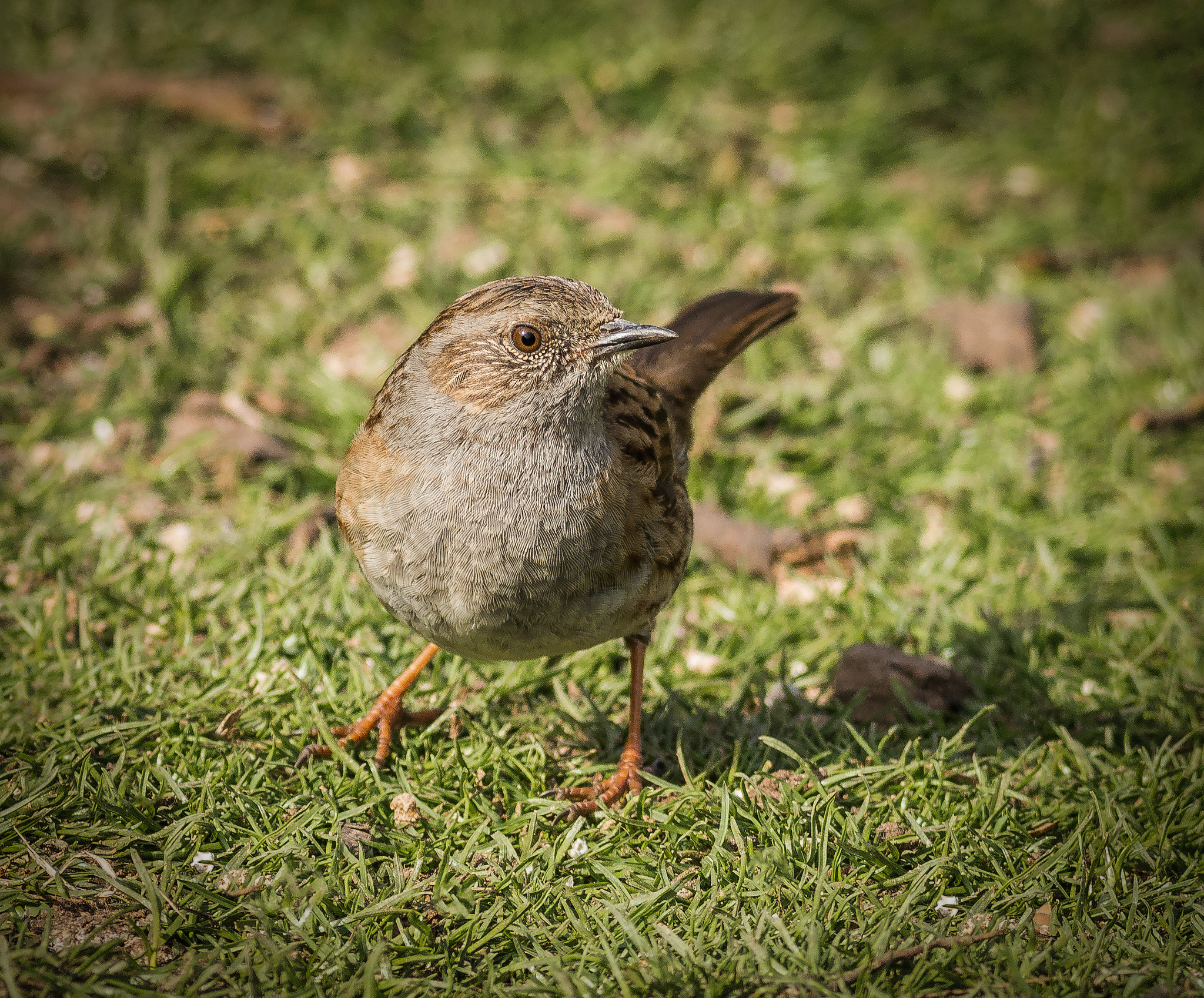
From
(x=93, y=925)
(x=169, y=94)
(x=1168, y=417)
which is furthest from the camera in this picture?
(x=169, y=94)

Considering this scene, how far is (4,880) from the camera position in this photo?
3.06m

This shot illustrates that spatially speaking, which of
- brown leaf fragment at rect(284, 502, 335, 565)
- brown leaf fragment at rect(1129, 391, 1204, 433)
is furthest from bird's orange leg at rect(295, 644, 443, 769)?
brown leaf fragment at rect(1129, 391, 1204, 433)

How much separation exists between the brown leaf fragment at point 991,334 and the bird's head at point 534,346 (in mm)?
3132

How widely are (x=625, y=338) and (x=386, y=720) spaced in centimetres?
157

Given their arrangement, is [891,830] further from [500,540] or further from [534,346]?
[534,346]

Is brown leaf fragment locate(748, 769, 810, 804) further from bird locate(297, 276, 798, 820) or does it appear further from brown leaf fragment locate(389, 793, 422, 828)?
brown leaf fragment locate(389, 793, 422, 828)

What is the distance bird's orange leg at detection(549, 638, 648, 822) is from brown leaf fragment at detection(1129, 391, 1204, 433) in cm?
318

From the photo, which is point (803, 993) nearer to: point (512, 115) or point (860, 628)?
point (860, 628)

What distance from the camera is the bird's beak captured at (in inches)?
129

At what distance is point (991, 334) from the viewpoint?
5.88 meters

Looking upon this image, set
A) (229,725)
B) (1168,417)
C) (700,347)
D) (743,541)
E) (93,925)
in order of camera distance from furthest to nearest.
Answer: (1168,417), (743,541), (700,347), (229,725), (93,925)

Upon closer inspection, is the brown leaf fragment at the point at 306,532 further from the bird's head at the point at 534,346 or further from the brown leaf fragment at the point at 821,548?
the brown leaf fragment at the point at 821,548

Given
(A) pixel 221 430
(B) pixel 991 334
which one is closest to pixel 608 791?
(A) pixel 221 430

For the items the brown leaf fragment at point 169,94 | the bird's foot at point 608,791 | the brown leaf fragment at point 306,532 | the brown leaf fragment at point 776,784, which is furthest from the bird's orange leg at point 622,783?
the brown leaf fragment at point 169,94
